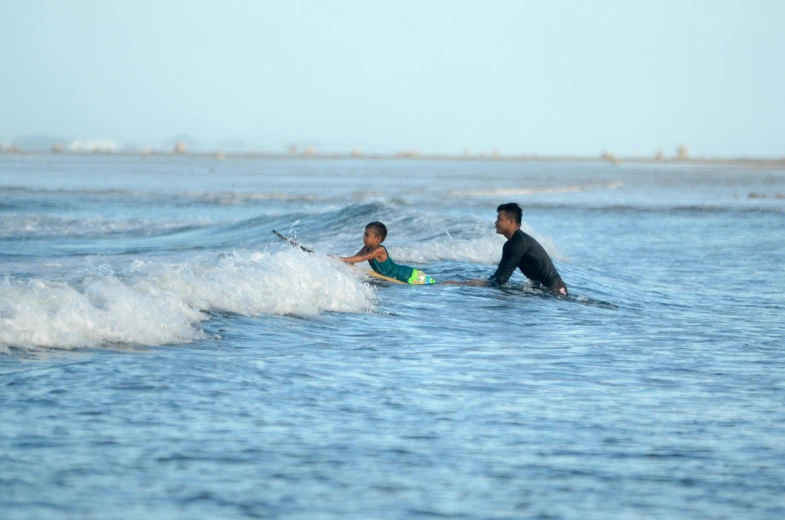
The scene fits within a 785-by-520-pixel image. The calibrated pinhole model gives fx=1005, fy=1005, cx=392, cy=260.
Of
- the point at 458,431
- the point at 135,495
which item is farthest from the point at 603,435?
the point at 135,495

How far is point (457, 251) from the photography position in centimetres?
1995

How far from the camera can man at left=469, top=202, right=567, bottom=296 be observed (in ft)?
44.6

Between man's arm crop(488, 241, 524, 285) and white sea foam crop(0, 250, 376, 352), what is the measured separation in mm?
1839

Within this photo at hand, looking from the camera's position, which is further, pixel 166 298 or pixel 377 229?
pixel 377 229

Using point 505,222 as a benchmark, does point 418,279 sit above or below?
below

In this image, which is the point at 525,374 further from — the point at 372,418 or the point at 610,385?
the point at 372,418

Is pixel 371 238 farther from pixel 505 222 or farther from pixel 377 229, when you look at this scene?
pixel 505 222

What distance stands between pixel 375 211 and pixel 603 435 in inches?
840

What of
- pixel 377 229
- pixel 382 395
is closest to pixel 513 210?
pixel 377 229

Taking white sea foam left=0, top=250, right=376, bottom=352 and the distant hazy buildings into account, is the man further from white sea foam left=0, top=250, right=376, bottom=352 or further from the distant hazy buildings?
the distant hazy buildings

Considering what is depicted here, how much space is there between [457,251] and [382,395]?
1219 cm

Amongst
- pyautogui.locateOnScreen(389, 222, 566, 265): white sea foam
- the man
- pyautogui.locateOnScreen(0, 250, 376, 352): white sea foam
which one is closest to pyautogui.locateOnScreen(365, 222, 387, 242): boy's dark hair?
pyautogui.locateOnScreen(0, 250, 376, 352): white sea foam

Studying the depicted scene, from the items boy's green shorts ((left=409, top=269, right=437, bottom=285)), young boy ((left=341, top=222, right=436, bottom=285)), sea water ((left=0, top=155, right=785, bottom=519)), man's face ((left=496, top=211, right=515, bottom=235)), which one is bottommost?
sea water ((left=0, top=155, right=785, bottom=519))

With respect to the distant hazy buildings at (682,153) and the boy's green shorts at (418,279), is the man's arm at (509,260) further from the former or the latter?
the distant hazy buildings at (682,153)
